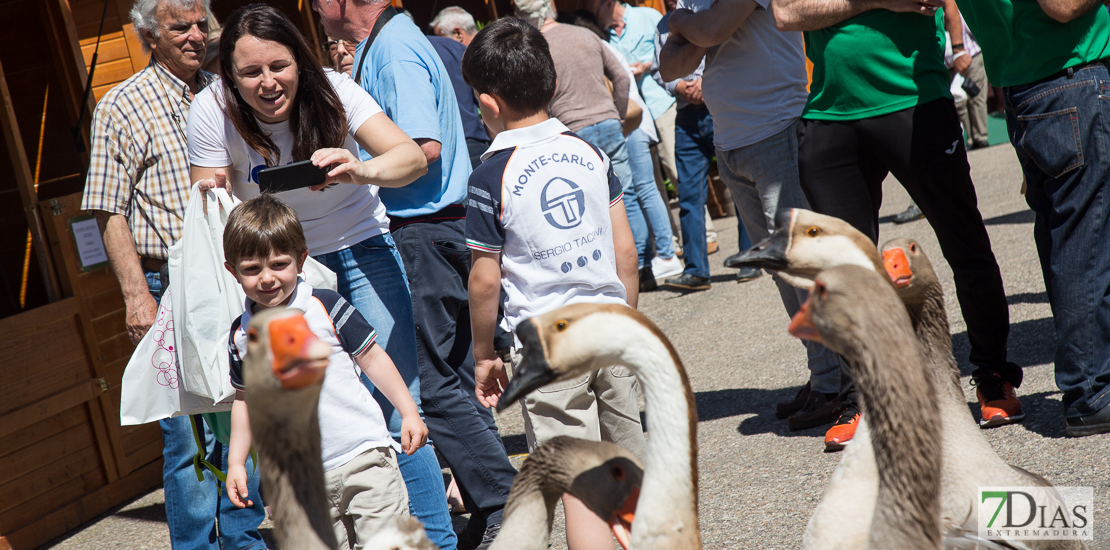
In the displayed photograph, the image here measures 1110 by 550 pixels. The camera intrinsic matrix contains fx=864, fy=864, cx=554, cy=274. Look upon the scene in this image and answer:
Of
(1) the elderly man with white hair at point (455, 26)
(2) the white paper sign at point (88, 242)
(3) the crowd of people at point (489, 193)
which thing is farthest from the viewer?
(1) the elderly man with white hair at point (455, 26)

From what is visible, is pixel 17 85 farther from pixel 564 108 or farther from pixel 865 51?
pixel 865 51

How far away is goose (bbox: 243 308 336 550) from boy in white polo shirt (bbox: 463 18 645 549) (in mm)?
1169

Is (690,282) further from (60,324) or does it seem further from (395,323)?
(60,324)

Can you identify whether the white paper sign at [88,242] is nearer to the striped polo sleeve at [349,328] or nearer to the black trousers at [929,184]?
the striped polo sleeve at [349,328]

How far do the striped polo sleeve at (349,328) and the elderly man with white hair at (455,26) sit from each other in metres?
5.02

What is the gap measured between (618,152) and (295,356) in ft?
19.6

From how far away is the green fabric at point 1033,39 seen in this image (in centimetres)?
351

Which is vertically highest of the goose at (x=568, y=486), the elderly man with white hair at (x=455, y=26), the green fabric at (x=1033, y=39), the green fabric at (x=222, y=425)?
the elderly man with white hair at (x=455, y=26)

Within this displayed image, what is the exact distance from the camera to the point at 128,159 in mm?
3885

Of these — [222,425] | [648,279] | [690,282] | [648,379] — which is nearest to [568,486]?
[648,379]

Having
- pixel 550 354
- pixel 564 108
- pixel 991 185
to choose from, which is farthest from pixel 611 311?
pixel 991 185

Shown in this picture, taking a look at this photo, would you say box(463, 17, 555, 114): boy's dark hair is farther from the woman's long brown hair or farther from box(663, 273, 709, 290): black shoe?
box(663, 273, 709, 290): black shoe

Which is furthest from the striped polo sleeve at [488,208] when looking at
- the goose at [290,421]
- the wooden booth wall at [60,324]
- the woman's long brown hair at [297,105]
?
the wooden booth wall at [60,324]

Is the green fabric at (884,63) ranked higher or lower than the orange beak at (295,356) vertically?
higher
